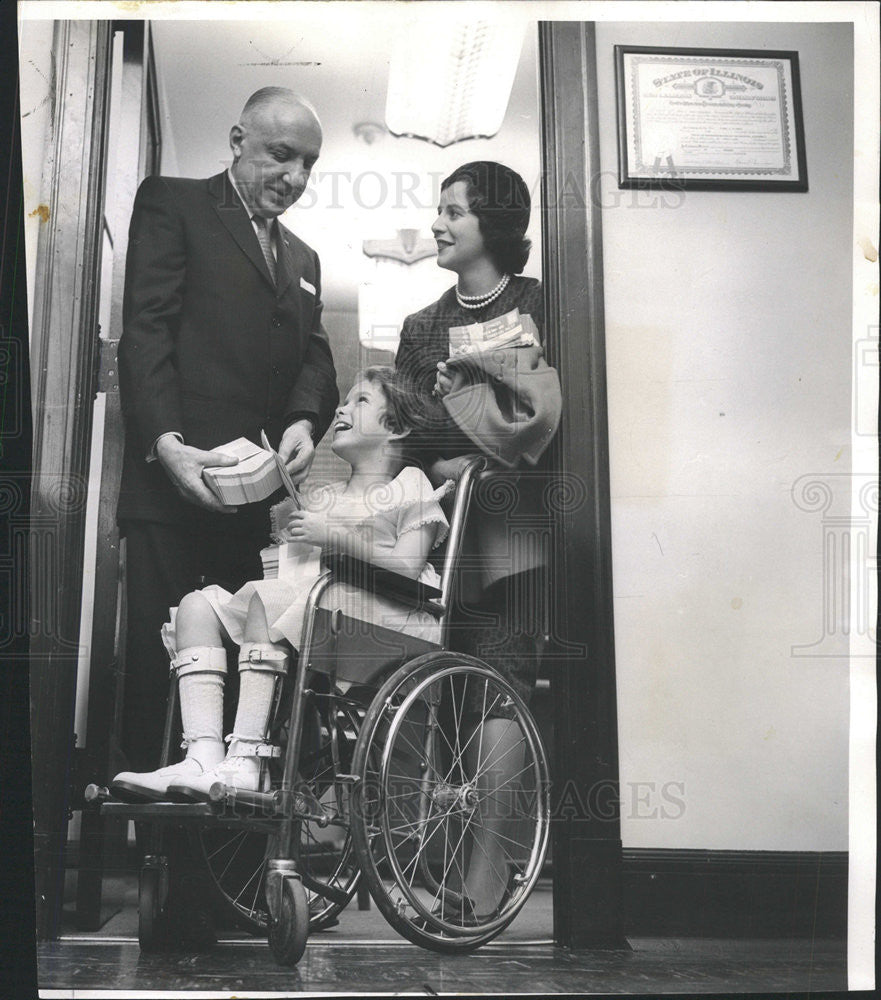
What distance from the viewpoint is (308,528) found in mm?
2926

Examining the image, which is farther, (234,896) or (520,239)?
(520,239)

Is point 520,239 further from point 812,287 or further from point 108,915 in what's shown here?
point 108,915

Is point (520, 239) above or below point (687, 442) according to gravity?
above

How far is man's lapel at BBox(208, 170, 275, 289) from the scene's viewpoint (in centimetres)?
304

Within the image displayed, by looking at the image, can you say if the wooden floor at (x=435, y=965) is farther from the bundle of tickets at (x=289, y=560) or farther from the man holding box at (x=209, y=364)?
the bundle of tickets at (x=289, y=560)

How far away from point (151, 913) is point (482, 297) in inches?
71.7

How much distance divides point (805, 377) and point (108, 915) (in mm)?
2367

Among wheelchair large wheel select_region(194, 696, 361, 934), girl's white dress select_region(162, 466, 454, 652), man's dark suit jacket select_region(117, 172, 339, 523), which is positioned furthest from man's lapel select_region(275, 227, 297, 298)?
wheelchair large wheel select_region(194, 696, 361, 934)

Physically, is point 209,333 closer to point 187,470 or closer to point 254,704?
point 187,470

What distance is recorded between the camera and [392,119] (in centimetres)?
Answer: 305

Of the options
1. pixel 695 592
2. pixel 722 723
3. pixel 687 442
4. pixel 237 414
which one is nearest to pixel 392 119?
pixel 237 414

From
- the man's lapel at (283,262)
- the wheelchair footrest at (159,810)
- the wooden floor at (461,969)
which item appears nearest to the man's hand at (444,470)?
the man's lapel at (283,262)

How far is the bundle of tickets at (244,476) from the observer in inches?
116

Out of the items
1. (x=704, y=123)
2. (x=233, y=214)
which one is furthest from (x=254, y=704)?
(x=704, y=123)
